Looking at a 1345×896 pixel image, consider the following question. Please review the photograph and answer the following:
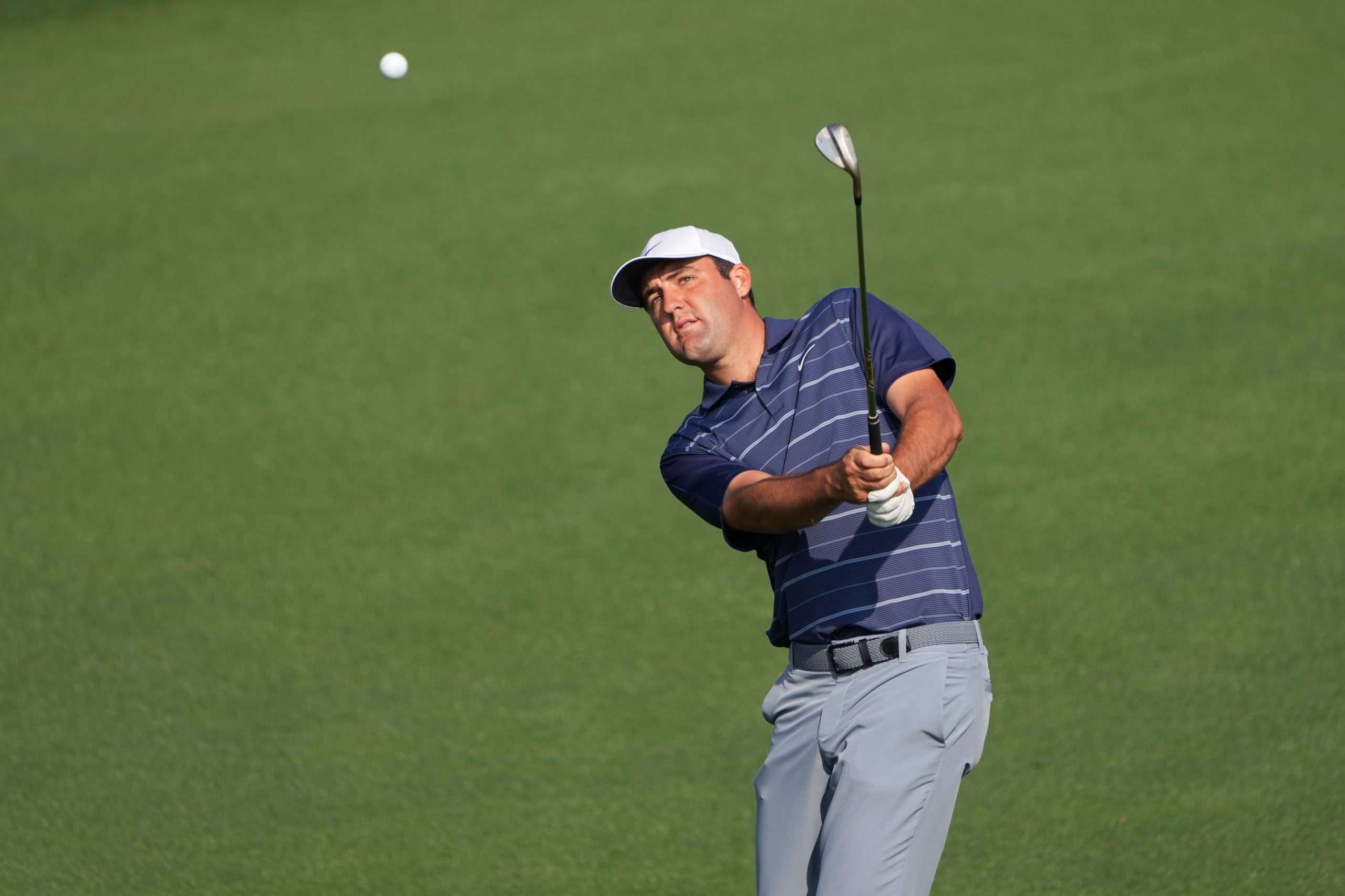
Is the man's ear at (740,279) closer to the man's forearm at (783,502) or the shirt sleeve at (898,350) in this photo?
the shirt sleeve at (898,350)

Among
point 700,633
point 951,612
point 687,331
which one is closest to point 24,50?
point 700,633

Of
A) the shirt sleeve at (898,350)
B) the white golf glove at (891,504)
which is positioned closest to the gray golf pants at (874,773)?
the white golf glove at (891,504)

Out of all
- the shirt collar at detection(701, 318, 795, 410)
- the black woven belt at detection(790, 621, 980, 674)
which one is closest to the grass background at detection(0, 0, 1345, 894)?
the black woven belt at detection(790, 621, 980, 674)

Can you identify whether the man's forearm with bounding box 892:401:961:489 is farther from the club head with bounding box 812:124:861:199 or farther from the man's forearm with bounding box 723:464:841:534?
the club head with bounding box 812:124:861:199

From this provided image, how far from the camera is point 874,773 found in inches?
127

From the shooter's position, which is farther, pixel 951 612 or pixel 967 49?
pixel 967 49

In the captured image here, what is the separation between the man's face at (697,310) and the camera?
3.66 m

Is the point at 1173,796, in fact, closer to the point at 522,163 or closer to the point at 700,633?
the point at 700,633

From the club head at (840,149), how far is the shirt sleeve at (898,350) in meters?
0.42

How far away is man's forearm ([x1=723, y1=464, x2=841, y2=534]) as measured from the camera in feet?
9.94

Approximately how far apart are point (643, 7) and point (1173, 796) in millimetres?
8860

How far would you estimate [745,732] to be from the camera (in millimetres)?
5465

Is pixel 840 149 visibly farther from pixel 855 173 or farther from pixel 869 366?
pixel 869 366

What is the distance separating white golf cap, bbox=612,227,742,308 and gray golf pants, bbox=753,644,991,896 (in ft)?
3.71
